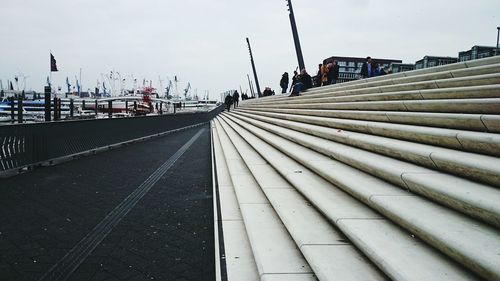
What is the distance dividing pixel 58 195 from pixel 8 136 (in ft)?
8.88

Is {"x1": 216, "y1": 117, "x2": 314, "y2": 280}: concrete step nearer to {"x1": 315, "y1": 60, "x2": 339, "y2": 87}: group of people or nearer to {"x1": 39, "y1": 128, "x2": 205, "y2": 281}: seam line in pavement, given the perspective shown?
{"x1": 39, "y1": 128, "x2": 205, "y2": 281}: seam line in pavement

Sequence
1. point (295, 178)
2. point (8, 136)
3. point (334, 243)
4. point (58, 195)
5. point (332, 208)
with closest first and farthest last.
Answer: point (334, 243)
point (332, 208)
point (295, 178)
point (58, 195)
point (8, 136)

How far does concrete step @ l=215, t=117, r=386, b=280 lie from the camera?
242 centimetres

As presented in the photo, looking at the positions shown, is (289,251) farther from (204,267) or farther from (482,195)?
(482,195)

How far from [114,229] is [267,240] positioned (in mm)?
2257

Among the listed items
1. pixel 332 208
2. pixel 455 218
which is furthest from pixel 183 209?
pixel 455 218

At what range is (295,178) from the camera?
15.3 ft

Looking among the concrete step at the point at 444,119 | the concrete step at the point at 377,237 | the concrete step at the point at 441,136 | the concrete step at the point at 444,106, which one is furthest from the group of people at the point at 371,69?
the concrete step at the point at 377,237

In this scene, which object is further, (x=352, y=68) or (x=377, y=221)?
(x=352, y=68)

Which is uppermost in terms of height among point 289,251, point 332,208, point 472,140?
point 472,140

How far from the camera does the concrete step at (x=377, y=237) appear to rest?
204cm

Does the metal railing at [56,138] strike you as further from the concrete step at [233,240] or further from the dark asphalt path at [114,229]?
the concrete step at [233,240]

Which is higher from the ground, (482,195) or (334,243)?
(482,195)

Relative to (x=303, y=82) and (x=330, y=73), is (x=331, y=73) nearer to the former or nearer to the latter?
(x=330, y=73)
